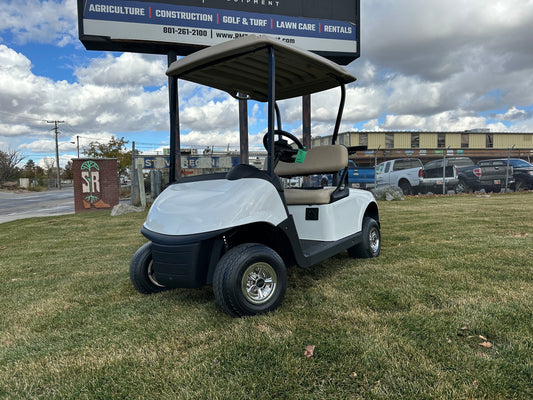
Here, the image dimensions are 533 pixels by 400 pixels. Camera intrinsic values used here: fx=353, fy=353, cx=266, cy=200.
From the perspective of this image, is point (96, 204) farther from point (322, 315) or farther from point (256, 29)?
point (322, 315)

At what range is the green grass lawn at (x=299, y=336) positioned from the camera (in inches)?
70.5

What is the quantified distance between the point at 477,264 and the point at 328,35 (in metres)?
6.64

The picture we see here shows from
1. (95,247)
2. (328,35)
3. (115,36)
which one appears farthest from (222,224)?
(328,35)

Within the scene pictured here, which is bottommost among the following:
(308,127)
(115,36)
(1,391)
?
(1,391)

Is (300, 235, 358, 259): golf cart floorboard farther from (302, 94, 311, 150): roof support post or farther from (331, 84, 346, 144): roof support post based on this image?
(302, 94, 311, 150): roof support post

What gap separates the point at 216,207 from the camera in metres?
2.48

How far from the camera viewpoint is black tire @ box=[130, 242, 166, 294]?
3.06 m

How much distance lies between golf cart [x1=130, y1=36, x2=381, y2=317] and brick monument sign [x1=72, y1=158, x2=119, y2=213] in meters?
9.94

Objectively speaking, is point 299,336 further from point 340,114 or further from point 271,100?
point 340,114

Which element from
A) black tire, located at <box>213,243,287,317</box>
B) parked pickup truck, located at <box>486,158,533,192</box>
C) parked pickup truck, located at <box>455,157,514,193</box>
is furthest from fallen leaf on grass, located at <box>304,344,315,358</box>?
parked pickup truck, located at <box>486,158,533,192</box>

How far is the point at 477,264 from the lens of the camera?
12.2ft

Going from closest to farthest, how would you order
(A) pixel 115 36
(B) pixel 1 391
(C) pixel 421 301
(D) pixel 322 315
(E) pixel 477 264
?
(B) pixel 1 391
(D) pixel 322 315
(C) pixel 421 301
(E) pixel 477 264
(A) pixel 115 36

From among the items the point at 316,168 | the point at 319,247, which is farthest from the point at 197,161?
the point at 319,247

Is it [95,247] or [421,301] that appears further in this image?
[95,247]
